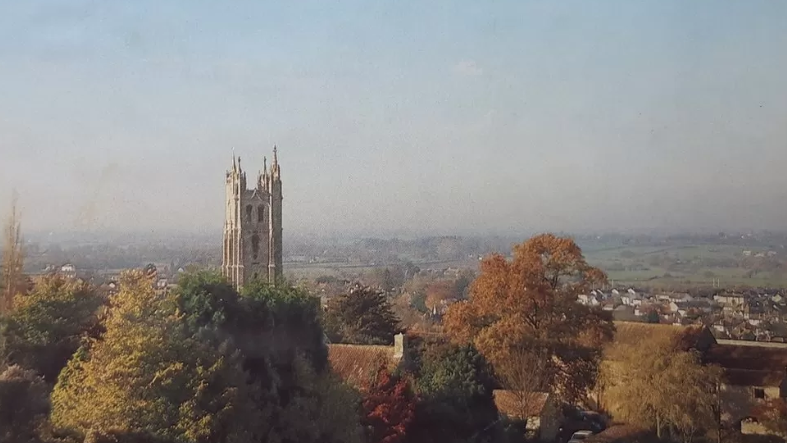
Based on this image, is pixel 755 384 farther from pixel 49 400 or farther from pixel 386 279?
pixel 386 279

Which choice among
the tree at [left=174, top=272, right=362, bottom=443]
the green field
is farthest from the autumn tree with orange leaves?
the tree at [left=174, top=272, right=362, bottom=443]

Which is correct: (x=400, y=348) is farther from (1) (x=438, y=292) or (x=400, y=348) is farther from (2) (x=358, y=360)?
(1) (x=438, y=292)

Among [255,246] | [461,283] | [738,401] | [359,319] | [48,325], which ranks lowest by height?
[738,401]

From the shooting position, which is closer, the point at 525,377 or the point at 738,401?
the point at 525,377

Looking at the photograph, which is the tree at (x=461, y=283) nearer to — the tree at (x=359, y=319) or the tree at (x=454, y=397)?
the tree at (x=359, y=319)

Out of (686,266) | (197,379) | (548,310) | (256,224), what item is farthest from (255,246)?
(197,379)

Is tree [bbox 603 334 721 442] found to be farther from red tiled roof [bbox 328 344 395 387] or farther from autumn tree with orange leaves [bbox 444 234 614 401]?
red tiled roof [bbox 328 344 395 387]

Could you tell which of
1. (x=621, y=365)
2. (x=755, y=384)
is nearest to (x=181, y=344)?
(x=621, y=365)
